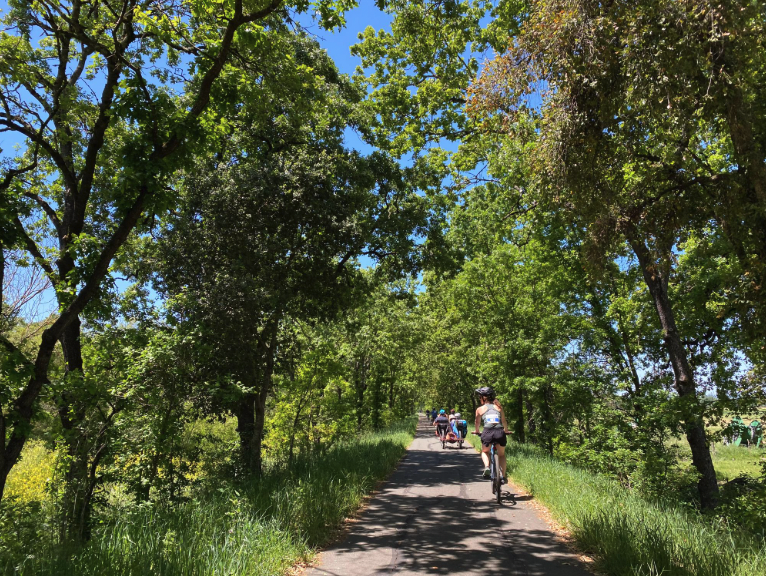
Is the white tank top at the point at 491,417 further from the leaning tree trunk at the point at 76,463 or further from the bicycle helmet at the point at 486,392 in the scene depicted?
the leaning tree trunk at the point at 76,463

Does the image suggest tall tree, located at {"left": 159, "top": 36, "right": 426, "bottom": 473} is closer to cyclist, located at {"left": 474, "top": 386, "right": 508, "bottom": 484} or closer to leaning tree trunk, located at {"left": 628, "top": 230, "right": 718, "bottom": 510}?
cyclist, located at {"left": 474, "top": 386, "right": 508, "bottom": 484}

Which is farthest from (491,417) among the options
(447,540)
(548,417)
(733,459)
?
(733,459)

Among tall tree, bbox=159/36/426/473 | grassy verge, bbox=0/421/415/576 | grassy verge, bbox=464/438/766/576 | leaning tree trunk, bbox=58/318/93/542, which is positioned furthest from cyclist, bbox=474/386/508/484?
leaning tree trunk, bbox=58/318/93/542

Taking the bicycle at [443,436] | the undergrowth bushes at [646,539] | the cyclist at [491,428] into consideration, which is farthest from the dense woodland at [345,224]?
the bicycle at [443,436]

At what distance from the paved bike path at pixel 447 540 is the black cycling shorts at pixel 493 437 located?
107 cm

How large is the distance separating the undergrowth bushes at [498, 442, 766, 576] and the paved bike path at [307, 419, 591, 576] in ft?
1.13

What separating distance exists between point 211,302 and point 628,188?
8.49 metres

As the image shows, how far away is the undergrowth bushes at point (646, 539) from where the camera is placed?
369 cm

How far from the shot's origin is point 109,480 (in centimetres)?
704

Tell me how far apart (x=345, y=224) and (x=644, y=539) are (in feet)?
27.7

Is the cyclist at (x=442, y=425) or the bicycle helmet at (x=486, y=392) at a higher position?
the bicycle helmet at (x=486, y=392)

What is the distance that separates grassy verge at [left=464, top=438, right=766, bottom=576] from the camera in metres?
3.69

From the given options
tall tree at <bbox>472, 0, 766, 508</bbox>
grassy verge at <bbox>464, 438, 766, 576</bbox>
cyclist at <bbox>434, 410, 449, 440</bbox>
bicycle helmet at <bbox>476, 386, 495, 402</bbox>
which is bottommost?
cyclist at <bbox>434, 410, 449, 440</bbox>

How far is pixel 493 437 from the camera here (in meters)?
7.83
